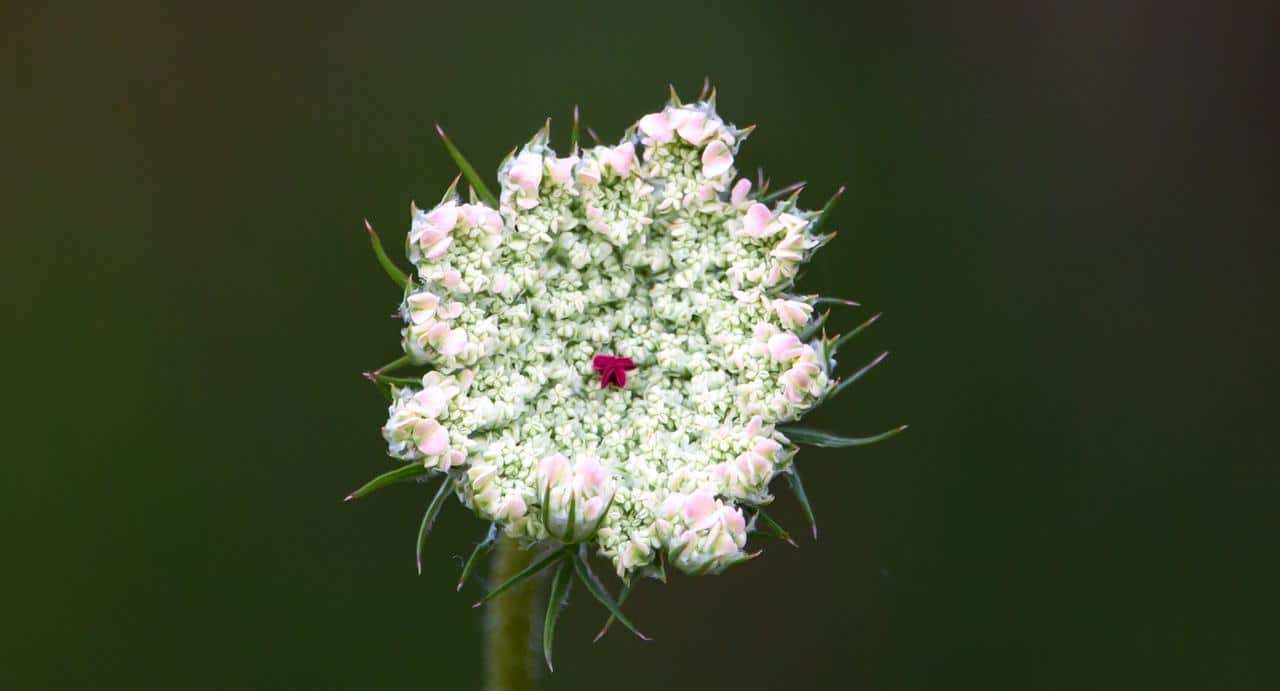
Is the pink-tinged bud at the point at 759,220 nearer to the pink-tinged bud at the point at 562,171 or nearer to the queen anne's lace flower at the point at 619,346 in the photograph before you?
the queen anne's lace flower at the point at 619,346

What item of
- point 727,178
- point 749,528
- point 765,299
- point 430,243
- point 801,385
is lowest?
point 749,528

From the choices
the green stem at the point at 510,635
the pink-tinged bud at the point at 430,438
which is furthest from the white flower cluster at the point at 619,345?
the green stem at the point at 510,635

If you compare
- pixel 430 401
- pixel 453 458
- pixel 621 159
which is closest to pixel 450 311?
pixel 430 401

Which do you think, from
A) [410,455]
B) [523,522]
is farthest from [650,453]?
[410,455]

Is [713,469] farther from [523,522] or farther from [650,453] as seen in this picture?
[523,522]

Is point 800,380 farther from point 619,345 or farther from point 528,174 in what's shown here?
point 528,174

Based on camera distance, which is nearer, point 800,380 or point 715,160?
point 800,380
